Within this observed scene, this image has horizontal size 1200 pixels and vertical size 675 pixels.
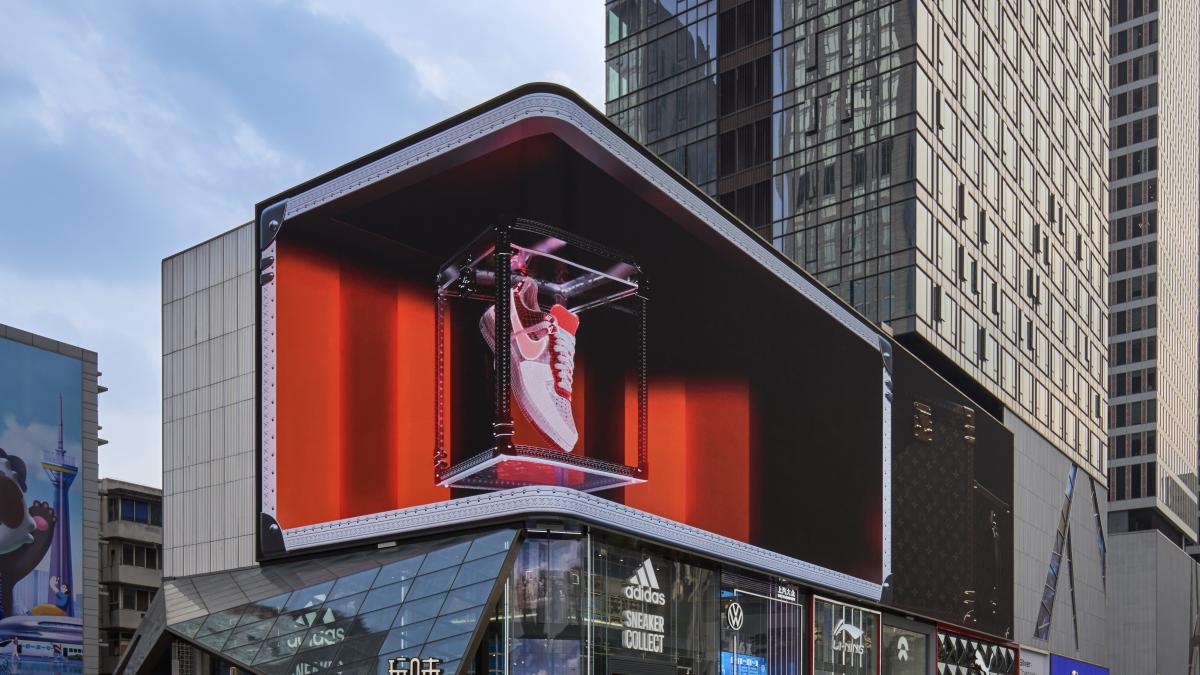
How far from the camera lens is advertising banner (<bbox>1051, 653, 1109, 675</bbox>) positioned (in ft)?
245

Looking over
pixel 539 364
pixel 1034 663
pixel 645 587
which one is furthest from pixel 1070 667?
pixel 539 364

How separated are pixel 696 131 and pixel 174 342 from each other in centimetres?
4977

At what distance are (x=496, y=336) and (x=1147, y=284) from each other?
341 feet

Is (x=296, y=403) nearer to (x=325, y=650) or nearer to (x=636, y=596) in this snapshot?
(x=325, y=650)

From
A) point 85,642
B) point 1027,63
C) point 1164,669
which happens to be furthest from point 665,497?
point 1164,669

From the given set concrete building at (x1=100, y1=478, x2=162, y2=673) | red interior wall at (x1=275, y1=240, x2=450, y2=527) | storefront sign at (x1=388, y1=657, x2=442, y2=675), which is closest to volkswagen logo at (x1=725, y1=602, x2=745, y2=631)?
red interior wall at (x1=275, y1=240, x2=450, y2=527)

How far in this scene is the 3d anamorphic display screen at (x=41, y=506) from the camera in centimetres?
5184

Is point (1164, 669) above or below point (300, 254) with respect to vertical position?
below

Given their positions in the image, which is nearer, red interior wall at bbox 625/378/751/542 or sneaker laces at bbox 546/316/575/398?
sneaker laces at bbox 546/316/575/398

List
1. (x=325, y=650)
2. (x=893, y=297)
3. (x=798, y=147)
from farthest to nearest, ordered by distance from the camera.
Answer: (x=798, y=147)
(x=893, y=297)
(x=325, y=650)

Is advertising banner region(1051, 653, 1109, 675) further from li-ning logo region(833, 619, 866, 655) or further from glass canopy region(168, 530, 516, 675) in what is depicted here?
glass canopy region(168, 530, 516, 675)

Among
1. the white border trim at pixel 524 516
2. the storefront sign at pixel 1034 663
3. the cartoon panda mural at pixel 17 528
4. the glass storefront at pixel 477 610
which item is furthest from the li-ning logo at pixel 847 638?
the cartoon panda mural at pixel 17 528

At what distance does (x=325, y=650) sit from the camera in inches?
1336

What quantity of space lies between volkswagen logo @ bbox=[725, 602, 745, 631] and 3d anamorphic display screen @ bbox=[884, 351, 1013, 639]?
1260 centimetres
